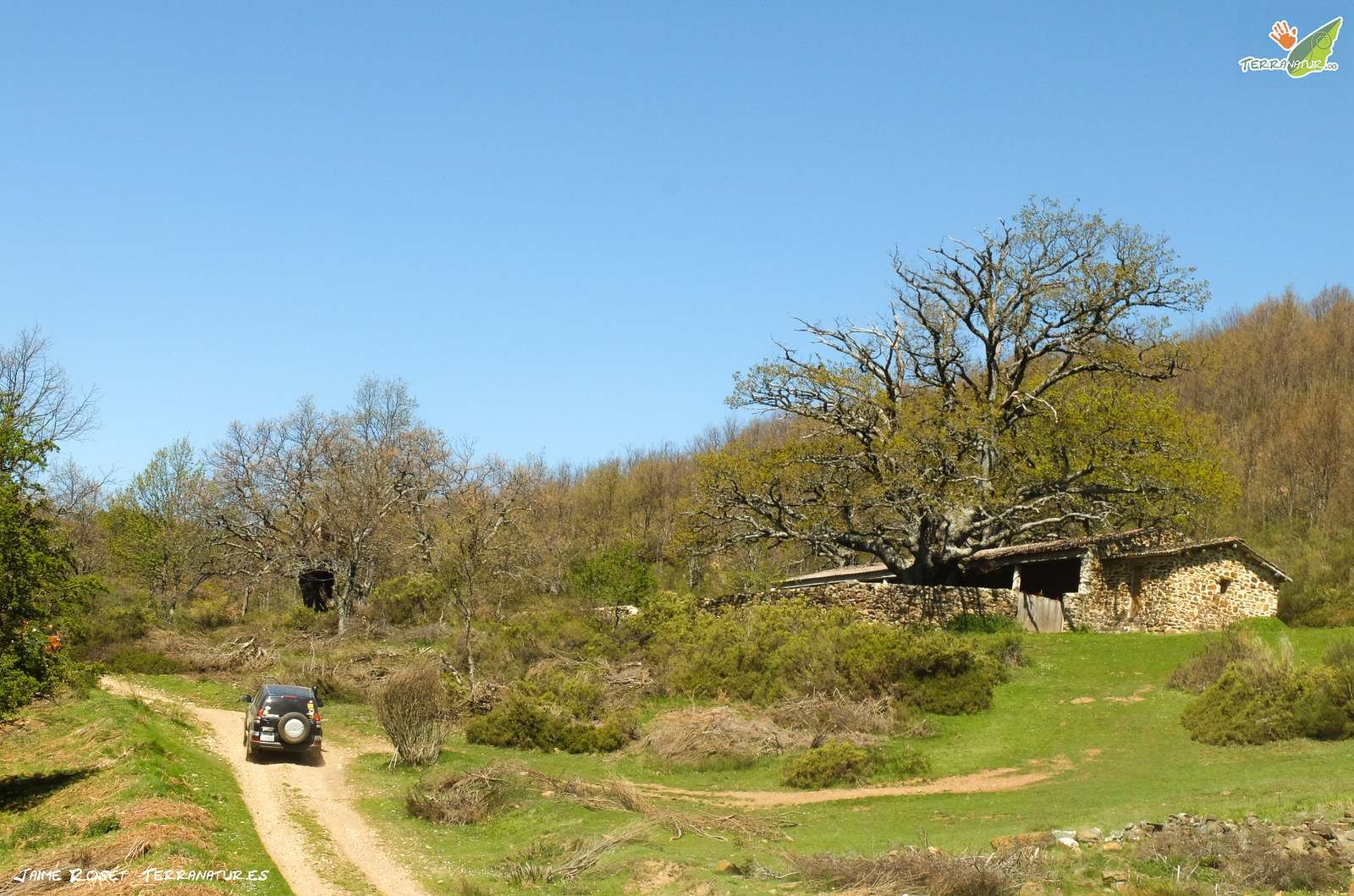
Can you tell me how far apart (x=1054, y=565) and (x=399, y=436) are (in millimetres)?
42901

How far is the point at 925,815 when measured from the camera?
64.2 feet

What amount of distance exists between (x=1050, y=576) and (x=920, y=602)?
7.38 m

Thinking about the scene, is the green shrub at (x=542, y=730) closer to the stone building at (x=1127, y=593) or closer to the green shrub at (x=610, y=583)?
the green shrub at (x=610, y=583)

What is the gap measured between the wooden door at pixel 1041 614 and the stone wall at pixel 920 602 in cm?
34

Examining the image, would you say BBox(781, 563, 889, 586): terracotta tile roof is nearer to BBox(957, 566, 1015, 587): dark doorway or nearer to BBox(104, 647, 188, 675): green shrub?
BBox(957, 566, 1015, 587): dark doorway

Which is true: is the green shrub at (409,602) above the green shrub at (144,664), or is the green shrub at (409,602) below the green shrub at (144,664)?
above

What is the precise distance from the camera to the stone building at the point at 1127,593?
119 feet

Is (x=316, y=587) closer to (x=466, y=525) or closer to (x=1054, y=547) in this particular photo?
(x=466, y=525)

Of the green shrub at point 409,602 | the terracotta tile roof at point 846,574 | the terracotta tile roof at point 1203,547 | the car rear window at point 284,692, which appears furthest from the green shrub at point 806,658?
the green shrub at point 409,602

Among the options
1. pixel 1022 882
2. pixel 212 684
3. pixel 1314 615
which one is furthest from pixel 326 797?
pixel 1314 615

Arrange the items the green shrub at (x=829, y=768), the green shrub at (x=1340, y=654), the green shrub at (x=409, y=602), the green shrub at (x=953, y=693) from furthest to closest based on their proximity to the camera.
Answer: the green shrub at (x=409, y=602)
the green shrub at (x=953, y=693)
the green shrub at (x=1340, y=654)
the green shrub at (x=829, y=768)

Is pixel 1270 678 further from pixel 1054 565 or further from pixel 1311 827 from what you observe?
pixel 1054 565

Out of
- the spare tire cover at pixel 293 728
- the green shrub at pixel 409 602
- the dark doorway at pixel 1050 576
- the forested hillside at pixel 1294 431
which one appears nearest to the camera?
the spare tire cover at pixel 293 728

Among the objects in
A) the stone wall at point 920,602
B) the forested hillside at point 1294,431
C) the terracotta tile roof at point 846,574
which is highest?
the forested hillside at point 1294,431
